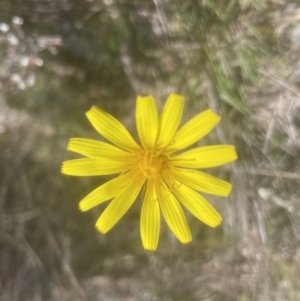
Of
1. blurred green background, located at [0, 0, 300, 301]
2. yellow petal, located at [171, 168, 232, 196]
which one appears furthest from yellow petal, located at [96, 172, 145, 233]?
blurred green background, located at [0, 0, 300, 301]

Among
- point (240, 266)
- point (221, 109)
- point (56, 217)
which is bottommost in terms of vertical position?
point (56, 217)

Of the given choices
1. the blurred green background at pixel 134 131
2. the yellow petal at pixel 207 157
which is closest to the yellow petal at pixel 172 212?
the yellow petal at pixel 207 157

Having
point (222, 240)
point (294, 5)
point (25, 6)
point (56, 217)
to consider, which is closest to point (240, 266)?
point (222, 240)

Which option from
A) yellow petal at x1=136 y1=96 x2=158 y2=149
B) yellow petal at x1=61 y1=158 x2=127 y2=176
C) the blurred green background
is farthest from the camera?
the blurred green background

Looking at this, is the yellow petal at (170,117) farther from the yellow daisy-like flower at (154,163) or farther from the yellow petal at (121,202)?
the yellow petal at (121,202)

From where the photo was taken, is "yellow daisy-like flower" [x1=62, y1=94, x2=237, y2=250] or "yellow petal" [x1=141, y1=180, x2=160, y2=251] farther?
"yellow petal" [x1=141, y1=180, x2=160, y2=251]

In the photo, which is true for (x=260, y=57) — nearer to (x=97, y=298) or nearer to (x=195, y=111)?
(x=195, y=111)

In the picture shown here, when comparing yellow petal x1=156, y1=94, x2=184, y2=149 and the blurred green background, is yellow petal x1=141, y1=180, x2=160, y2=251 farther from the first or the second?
the blurred green background
